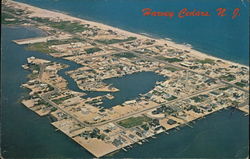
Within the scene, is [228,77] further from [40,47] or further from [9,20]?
[9,20]

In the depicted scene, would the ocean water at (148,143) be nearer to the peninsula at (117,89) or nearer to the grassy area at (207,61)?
the peninsula at (117,89)

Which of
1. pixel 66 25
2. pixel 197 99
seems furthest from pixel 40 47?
pixel 197 99

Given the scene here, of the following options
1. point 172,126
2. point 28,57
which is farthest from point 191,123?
point 28,57

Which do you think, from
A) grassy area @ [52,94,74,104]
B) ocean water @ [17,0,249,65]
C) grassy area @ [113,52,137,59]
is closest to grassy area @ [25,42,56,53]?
grassy area @ [113,52,137,59]

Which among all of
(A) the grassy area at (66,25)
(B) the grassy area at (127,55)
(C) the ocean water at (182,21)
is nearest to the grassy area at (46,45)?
(A) the grassy area at (66,25)

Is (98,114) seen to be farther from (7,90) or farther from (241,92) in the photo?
(241,92)

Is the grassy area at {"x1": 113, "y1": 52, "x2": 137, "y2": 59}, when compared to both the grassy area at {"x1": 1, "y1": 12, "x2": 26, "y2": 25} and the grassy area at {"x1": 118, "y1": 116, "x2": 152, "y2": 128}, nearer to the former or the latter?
the grassy area at {"x1": 118, "y1": 116, "x2": 152, "y2": 128}

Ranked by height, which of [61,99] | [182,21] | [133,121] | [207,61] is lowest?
[61,99]
